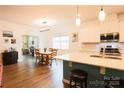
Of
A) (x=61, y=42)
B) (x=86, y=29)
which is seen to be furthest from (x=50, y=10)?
(x=61, y=42)

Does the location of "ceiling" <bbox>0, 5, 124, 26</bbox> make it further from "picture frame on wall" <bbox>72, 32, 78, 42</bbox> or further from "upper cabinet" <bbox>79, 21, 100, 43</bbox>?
"picture frame on wall" <bbox>72, 32, 78, 42</bbox>

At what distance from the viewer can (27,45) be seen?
43.4ft

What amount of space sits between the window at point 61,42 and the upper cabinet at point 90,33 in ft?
5.58

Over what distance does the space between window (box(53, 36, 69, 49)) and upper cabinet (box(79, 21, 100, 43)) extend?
5.58 ft

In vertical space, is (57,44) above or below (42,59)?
above

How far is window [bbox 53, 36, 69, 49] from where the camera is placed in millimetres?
8541

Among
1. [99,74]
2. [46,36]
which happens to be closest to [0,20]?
[46,36]

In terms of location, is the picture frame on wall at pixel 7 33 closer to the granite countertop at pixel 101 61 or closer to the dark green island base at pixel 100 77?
the granite countertop at pixel 101 61

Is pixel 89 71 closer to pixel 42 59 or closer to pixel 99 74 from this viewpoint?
pixel 99 74

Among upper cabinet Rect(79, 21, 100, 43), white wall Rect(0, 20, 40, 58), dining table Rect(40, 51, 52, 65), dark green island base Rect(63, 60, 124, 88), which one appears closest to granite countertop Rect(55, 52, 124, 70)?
dark green island base Rect(63, 60, 124, 88)

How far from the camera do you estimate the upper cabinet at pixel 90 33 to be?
20.0 feet

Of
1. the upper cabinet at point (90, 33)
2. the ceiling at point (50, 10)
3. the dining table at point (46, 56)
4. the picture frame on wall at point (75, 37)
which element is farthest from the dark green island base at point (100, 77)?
the picture frame on wall at point (75, 37)
